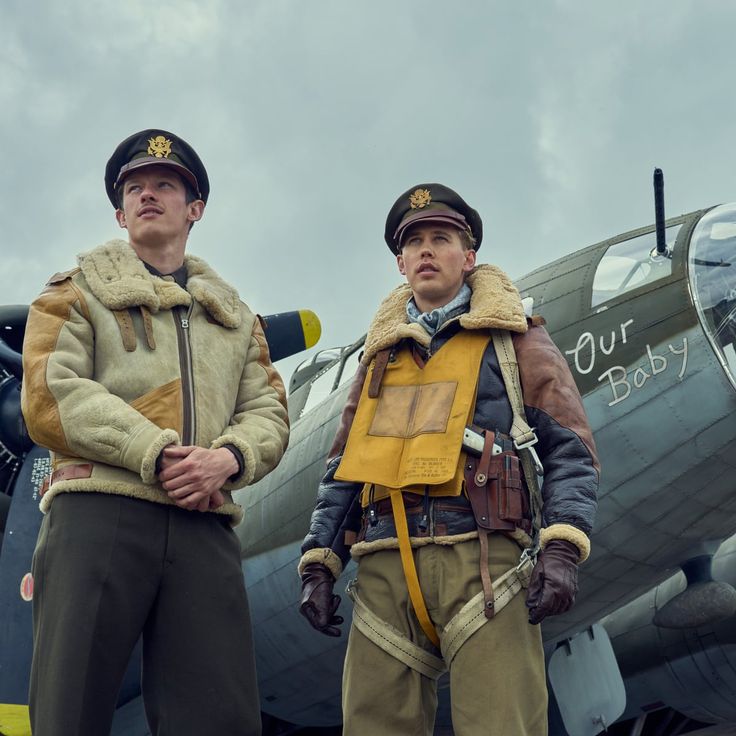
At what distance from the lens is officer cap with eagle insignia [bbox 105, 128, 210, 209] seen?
3934mm

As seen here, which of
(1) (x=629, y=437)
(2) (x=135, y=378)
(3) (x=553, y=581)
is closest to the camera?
(3) (x=553, y=581)

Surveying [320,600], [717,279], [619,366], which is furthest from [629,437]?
[320,600]

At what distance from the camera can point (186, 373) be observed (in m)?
3.64

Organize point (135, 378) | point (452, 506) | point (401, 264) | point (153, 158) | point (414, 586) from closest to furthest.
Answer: point (414, 586)
point (452, 506)
point (135, 378)
point (153, 158)
point (401, 264)

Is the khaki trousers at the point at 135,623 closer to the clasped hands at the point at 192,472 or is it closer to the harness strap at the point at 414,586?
the clasped hands at the point at 192,472

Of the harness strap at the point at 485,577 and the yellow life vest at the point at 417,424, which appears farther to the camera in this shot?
the yellow life vest at the point at 417,424

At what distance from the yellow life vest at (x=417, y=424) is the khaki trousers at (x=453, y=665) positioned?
254 mm

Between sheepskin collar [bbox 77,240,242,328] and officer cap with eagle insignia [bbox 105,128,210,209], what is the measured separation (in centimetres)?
32

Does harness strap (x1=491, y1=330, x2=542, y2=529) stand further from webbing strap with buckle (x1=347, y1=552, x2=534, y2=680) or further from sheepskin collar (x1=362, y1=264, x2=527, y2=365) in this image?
webbing strap with buckle (x1=347, y1=552, x2=534, y2=680)

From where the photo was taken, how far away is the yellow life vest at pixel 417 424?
11.3ft

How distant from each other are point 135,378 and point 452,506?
1232 mm

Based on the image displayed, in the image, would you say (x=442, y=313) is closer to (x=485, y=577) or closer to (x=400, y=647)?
(x=485, y=577)

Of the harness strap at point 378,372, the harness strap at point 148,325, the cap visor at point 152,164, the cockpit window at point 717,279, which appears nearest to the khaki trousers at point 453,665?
the harness strap at point 378,372

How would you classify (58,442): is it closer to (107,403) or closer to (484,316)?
(107,403)
